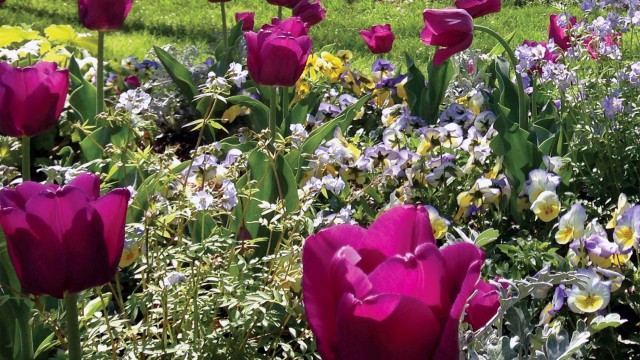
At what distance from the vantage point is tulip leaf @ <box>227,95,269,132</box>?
10.6 feet

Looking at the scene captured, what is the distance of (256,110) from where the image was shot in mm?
3336

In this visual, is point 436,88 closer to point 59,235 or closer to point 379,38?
point 379,38

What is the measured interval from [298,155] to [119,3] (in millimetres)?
741

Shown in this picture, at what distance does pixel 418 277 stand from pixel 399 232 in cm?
9

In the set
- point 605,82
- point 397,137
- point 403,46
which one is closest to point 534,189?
point 397,137

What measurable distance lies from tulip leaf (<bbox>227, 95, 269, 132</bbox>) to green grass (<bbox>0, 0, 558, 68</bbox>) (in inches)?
79.3

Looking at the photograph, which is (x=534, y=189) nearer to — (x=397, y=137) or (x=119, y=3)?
(x=397, y=137)

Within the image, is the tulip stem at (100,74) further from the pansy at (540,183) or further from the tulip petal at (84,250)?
the tulip petal at (84,250)

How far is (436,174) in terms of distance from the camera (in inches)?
94.3

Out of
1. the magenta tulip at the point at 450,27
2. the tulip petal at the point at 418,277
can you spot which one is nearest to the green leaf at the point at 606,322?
the tulip petal at the point at 418,277

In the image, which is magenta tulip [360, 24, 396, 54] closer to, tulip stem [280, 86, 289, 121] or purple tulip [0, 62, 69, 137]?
tulip stem [280, 86, 289, 121]

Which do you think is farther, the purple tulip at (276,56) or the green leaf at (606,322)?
the purple tulip at (276,56)

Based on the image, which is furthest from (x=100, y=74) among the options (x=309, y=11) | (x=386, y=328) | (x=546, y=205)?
(x=386, y=328)

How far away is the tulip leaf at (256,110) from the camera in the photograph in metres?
3.23
